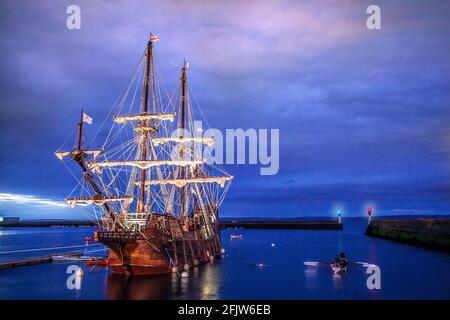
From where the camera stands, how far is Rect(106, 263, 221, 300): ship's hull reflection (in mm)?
30297

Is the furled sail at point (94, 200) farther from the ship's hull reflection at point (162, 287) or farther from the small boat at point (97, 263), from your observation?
the small boat at point (97, 263)

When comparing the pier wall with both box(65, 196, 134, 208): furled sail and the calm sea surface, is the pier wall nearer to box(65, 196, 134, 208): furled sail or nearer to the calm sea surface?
the calm sea surface

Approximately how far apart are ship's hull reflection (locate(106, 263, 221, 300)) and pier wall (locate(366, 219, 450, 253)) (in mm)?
39630

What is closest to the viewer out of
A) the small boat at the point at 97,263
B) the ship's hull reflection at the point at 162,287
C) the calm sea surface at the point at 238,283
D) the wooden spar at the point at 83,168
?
the ship's hull reflection at the point at 162,287

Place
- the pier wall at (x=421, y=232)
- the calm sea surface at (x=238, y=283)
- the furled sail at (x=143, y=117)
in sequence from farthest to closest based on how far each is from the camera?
1. the pier wall at (x=421, y=232)
2. the furled sail at (x=143, y=117)
3. the calm sea surface at (x=238, y=283)

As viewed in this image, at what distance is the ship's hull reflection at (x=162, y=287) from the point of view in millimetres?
30297

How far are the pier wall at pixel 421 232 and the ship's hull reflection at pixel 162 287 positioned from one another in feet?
130

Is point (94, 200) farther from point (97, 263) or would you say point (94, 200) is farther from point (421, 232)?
point (421, 232)

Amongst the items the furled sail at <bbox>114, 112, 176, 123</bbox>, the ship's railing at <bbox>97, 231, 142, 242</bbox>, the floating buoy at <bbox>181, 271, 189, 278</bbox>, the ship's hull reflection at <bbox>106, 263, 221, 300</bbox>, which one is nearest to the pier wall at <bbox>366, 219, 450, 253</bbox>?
the ship's hull reflection at <bbox>106, 263, 221, 300</bbox>

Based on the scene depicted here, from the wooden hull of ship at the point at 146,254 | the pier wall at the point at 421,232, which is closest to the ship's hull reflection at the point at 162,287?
the wooden hull of ship at the point at 146,254

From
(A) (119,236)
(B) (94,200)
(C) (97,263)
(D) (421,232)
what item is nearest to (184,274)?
(A) (119,236)
